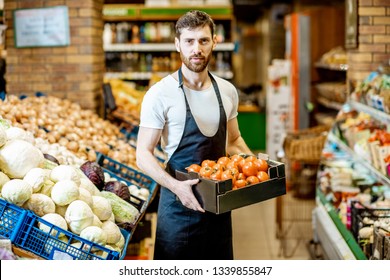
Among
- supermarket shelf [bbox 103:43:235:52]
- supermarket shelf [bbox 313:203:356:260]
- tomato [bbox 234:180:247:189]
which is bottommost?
supermarket shelf [bbox 313:203:356:260]

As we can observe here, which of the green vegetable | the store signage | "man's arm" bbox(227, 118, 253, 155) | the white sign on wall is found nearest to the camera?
the green vegetable

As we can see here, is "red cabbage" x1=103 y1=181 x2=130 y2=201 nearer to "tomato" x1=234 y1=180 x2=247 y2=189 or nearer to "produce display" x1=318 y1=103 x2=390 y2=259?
"tomato" x1=234 y1=180 x2=247 y2=189

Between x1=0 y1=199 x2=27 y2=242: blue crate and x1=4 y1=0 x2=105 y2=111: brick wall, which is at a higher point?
x1=4 y1=0 x2=105 y2=111: brick wall

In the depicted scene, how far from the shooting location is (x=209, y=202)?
303 centimetres

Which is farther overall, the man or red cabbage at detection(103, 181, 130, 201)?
red cabbage at detection(103, 181, 130, 201)

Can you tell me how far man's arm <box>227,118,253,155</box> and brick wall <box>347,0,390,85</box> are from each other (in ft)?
7.39

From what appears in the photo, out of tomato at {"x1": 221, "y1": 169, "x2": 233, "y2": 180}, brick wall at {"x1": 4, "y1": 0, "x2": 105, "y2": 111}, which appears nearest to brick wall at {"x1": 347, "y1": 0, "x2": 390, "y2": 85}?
brick wall at {"x1": 4, "y1": 0, "x2": 105, "y2": 111}

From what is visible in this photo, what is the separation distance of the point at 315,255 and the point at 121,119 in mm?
2150

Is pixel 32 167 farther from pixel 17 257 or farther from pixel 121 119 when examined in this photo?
pixel 121 119

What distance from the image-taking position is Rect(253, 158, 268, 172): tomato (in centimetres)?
323

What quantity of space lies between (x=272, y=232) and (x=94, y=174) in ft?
12.6

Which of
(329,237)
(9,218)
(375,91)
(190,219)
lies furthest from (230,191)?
(375,91)

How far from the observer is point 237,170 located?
317cm
